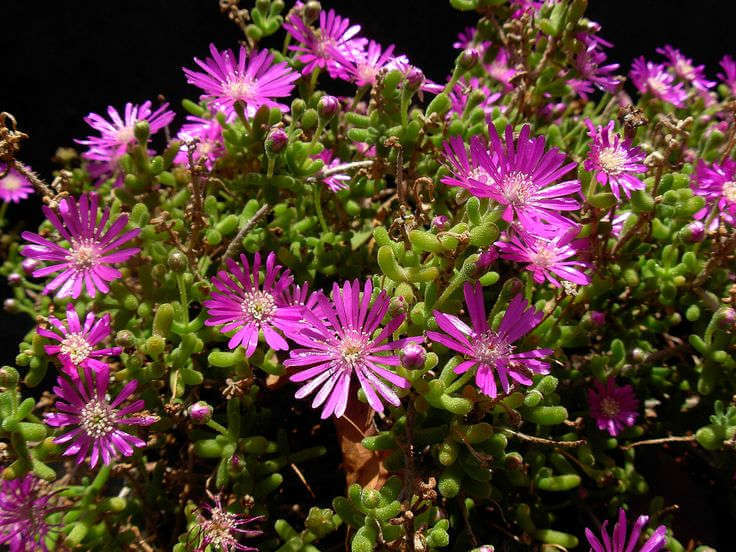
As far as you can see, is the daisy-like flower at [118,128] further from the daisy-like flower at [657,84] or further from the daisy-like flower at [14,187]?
the daisy-like flower at [657,84]

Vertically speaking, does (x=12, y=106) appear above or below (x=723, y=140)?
above

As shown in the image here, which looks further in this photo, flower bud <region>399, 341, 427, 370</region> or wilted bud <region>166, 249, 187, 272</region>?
wilted bud <region>166, 249, 187, 272</region>

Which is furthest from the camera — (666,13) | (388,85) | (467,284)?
(666,13)

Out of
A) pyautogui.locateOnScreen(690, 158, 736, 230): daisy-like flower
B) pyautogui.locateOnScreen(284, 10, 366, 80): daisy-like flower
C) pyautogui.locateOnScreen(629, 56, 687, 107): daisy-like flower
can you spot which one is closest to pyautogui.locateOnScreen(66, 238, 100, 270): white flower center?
pyautogui.locateOnScreen(284, 10, 366, 80): daisy-like flower

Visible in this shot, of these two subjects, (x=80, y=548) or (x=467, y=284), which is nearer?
(x=467, y=284)

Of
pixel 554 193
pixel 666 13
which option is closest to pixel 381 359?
pixel 554 193

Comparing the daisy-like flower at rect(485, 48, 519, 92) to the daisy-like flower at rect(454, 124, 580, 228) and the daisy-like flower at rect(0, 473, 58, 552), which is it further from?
the daisy-like flower at rect(0, 473, 58, 552)

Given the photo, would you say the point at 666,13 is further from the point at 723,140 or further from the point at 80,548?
the point at 80,548
